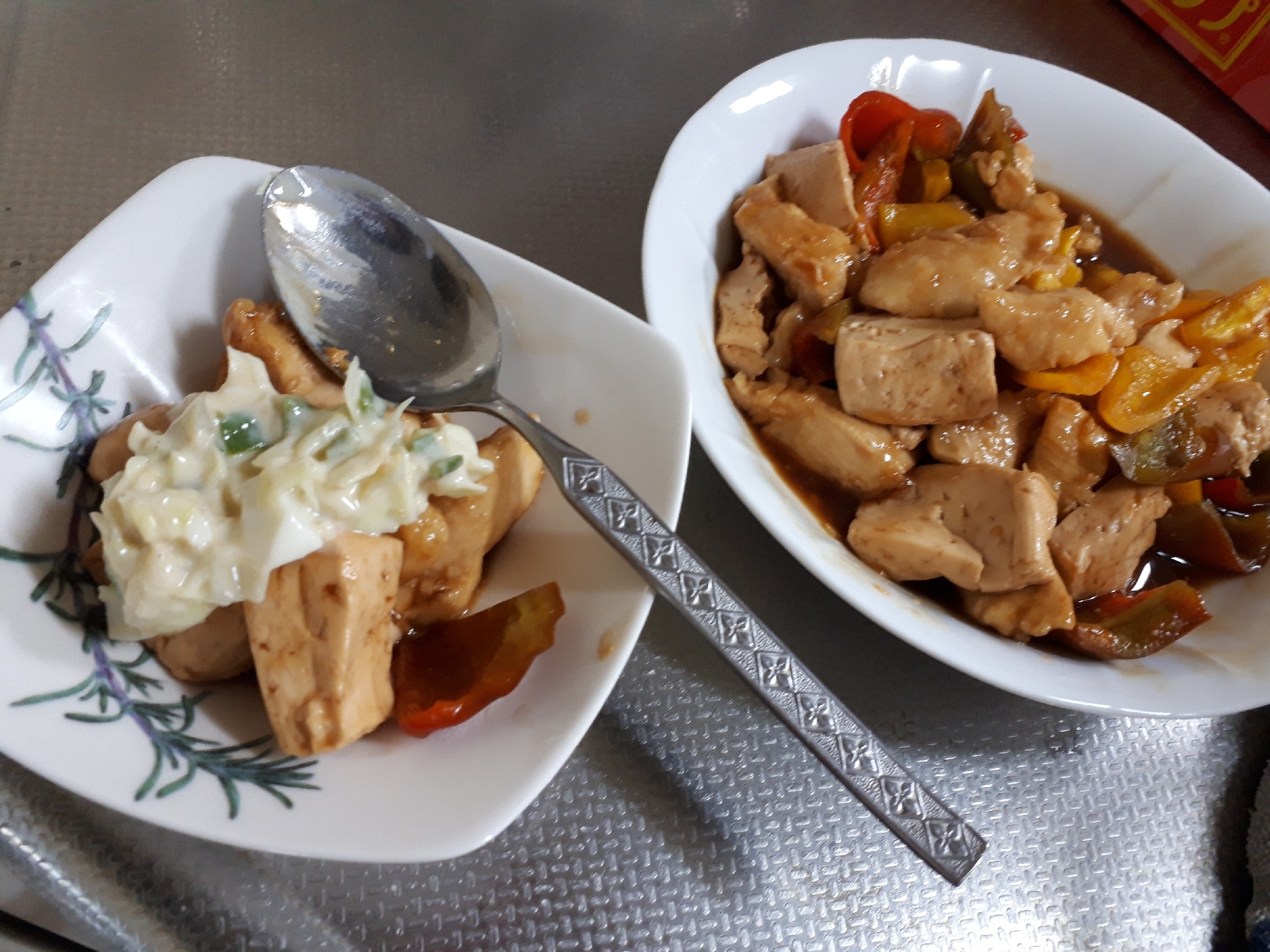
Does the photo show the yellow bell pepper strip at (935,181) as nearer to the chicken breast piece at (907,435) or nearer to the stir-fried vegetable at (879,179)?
the stir-fried vegetable at (879,179)

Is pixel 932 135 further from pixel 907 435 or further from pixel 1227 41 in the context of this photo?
pixel 1227 41

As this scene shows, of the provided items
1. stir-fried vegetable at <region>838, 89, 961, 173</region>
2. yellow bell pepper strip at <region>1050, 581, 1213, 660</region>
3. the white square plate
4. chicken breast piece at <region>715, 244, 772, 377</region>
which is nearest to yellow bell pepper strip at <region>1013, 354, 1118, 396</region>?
yellow bell pepper strip at <region>1050, 581, 1213, 660</region>

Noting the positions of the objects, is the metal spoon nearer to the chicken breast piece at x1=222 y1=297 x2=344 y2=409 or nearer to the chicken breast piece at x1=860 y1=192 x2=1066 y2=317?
the chicken breast piece at x1=222 y1=297 x2=344 y2=409

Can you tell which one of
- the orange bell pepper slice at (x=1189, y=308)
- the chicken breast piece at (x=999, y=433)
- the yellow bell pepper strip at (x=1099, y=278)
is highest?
the orange bell pepper slice at (x=1189, y=308)

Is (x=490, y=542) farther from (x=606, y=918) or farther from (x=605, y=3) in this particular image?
(x=605, y=3)

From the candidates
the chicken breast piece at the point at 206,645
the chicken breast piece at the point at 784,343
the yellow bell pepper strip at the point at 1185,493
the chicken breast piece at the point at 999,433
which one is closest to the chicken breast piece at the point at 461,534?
the chicken breast piece at the point at 206,645

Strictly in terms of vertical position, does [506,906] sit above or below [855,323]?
below

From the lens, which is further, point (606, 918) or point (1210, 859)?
point (1210, 859)

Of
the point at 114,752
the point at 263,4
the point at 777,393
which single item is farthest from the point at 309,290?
the point at 263,4
